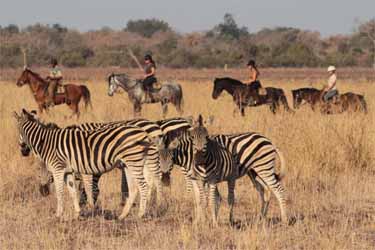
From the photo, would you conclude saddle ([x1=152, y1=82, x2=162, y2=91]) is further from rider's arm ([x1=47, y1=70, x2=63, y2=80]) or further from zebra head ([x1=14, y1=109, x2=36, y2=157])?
zebra head ([x1=14, y1=109, x2=36, y2=157])

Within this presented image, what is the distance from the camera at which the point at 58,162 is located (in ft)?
33.2

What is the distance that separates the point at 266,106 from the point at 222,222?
1727 cm

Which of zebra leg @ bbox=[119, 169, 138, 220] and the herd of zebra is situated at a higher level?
the herd of zebra

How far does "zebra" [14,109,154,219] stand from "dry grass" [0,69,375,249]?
443 mm

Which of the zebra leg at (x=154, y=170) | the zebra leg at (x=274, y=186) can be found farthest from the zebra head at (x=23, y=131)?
the zebra leg at (x=274, y=186)

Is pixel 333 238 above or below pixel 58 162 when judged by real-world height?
below

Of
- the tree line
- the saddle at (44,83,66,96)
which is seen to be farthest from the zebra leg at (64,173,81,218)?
the tree line

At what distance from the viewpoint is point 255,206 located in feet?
36.1

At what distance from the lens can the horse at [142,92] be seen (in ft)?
81.8

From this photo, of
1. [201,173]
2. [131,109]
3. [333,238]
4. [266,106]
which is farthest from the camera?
[266,106]

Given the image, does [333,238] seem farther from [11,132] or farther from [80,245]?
[11,132]

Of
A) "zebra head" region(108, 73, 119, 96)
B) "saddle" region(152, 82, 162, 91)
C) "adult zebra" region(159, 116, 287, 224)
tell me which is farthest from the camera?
"saddle" region(152, 82, 162, 91)

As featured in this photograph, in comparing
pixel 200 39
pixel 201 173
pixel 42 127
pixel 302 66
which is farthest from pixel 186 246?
pixel 200 39

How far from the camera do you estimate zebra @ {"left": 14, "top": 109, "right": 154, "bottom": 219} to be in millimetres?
9891
